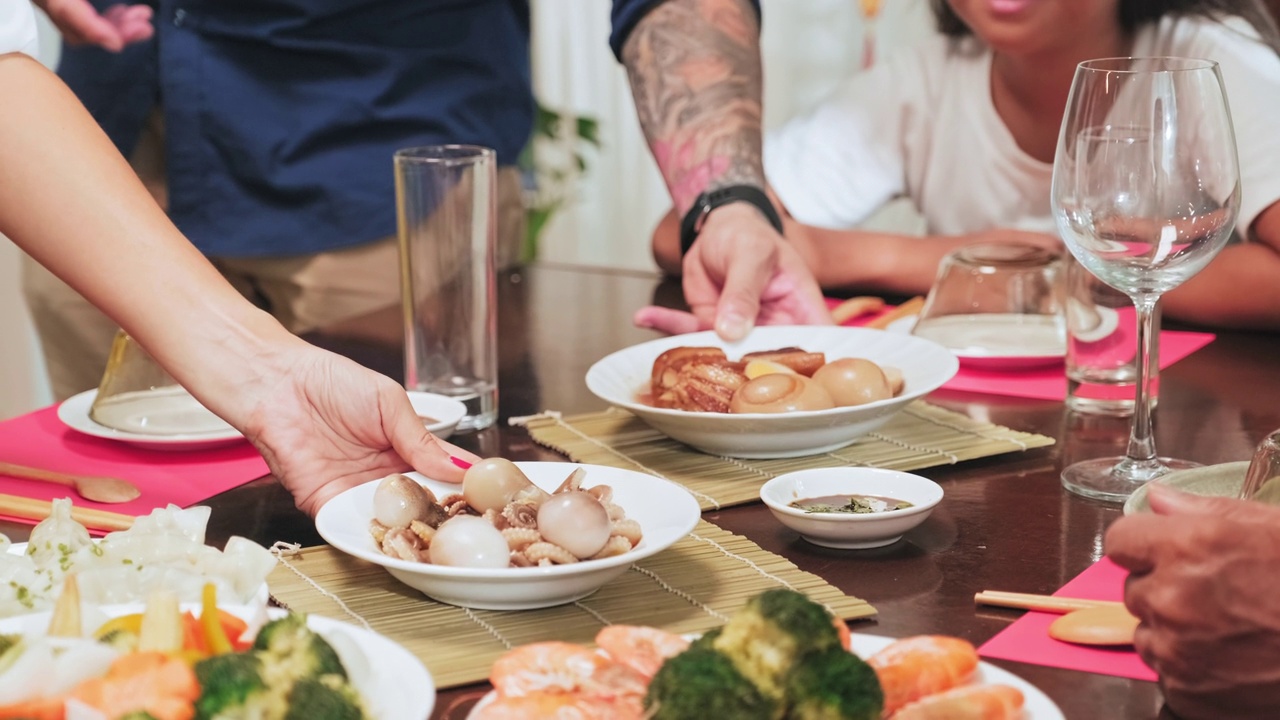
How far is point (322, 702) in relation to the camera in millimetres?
556

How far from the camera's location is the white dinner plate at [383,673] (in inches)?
24.2

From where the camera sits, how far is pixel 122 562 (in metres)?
0.84

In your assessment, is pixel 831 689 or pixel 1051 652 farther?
pixel 1051 652

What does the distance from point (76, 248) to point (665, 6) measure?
41.4 inches

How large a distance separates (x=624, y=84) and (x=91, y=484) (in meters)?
3.26

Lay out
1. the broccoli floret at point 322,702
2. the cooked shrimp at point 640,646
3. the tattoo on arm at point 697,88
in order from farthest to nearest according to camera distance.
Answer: the tattoo on arm at point 697,88
the cooked shrimp at point 640,646
the broccoli floret at point 322,702

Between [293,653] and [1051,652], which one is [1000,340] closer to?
[1051,652]

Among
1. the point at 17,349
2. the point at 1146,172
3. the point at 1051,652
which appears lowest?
the point at 17,349

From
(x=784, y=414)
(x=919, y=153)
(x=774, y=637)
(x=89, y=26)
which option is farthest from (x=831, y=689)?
(x=919, y=153)

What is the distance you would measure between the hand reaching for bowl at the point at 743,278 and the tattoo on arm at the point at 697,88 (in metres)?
0.13

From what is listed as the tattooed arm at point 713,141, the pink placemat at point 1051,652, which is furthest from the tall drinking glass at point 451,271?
the pink placemat at point 1051,652

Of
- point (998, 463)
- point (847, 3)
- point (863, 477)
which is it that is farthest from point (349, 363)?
point (847, 3)

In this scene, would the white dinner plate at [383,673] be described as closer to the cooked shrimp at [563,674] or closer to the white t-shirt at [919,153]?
the cooked shrimp at [563,674]

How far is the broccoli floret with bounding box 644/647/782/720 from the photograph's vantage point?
0.57m
